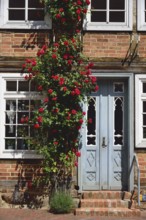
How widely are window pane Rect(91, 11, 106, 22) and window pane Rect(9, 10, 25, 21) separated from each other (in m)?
1.68

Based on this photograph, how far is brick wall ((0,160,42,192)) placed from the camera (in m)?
9.89

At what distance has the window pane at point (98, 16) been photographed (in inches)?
405

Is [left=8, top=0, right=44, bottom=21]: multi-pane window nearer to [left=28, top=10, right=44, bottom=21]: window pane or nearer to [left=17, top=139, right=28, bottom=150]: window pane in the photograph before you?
[left=28, top=10, right=44, bottom=21]: window pane

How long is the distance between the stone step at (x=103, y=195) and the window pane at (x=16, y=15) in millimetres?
4410

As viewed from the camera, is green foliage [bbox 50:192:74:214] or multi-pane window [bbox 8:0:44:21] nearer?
green foliage [bbox 50:192:74:214]

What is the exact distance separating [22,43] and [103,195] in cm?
402

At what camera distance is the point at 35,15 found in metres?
10.3

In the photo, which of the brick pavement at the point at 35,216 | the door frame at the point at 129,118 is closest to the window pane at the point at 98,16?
the door frame at the point at 129,118

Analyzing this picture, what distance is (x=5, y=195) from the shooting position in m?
9.84

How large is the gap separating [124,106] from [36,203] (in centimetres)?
308

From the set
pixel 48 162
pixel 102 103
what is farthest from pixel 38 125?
pixel 102 103

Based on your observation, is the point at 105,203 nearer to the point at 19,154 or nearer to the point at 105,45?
the point at 19,154

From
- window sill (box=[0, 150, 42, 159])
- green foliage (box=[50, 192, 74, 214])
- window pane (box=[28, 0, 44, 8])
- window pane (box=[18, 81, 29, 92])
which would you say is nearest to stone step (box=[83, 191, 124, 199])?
green foliage (box=[50, 192, 74, 214])

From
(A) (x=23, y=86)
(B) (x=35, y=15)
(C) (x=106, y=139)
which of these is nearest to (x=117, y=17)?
(B) (x=35, y=15)
